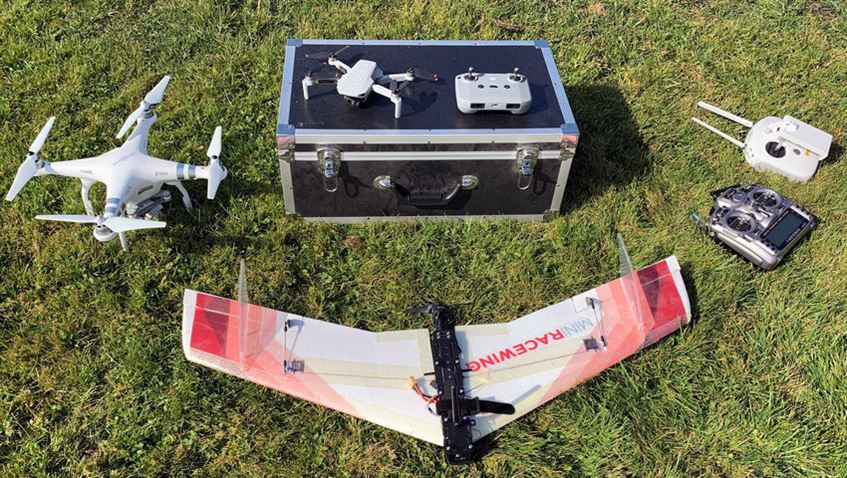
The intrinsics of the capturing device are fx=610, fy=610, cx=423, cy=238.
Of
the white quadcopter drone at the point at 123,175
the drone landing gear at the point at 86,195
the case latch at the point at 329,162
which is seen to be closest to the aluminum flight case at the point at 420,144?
the case latch at the point at 329,162

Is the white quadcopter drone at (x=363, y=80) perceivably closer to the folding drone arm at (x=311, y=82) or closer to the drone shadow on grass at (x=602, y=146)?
the folding drone arm at (x=311, y=82)

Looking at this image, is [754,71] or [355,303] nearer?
[355,303]

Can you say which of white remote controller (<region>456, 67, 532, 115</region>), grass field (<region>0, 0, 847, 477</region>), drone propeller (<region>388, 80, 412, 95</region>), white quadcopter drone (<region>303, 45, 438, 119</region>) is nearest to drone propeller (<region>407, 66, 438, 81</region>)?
white quadcopter drone (<region>303, 45, 438, 119</region>)

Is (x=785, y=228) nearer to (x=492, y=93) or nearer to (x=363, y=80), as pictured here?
(x=492, y=93)

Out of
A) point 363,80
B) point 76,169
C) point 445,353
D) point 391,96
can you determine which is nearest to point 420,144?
point 391,96

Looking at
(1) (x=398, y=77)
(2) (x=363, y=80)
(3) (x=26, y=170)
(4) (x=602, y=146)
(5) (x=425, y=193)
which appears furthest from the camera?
(4) (x=602, y=146)

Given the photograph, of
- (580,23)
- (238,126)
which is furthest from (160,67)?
(580,23)

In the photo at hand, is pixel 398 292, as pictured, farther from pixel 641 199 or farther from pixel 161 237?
pixel 641 199
